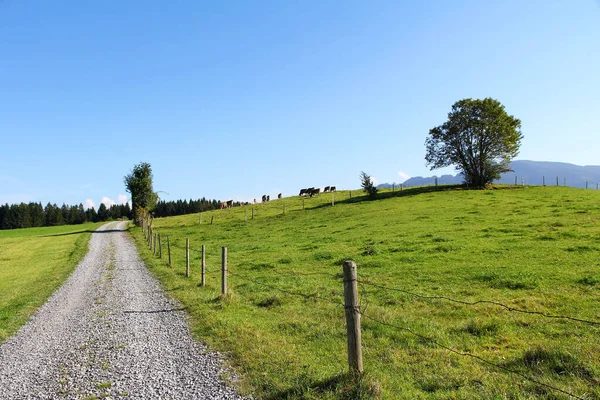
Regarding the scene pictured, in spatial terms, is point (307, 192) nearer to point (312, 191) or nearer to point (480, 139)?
point (312, 191)

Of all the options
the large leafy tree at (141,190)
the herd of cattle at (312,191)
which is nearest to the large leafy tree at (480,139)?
the herd of cattle at (312,191)

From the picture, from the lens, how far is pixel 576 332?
859 centimetres

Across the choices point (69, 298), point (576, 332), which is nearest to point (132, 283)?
point (69, 298)

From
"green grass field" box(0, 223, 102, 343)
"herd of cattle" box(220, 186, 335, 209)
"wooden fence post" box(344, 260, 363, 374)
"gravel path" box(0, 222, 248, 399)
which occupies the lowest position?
"green grass field" box(0, 223, 102, 343)

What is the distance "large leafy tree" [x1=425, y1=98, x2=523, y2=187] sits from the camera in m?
60.8

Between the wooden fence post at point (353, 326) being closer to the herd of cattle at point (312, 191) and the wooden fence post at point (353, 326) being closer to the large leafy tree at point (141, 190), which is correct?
the large leafy tree at point (141, 190)

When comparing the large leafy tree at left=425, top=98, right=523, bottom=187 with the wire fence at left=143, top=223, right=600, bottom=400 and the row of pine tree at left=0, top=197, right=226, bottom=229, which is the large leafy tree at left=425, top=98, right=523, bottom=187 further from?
the row of pine tree at left=0, top=197, right=226, bottom=229

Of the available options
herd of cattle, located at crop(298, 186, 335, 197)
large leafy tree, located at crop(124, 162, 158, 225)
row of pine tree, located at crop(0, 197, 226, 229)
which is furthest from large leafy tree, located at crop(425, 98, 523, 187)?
row of pine tree, located at crop(0, 197, 226, 229)

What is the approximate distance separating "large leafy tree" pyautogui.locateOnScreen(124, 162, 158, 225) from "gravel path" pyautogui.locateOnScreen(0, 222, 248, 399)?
5496cm

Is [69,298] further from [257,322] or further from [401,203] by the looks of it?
[401,203]

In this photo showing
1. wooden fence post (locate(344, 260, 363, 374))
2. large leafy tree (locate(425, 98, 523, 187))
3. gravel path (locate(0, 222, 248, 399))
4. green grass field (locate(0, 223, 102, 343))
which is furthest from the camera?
large leafy tree (locate(425, 98, 523, 187))

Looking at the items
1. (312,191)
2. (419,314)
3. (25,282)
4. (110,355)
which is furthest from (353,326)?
(312,191)

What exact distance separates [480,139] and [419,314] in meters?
58.6

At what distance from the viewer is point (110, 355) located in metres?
8.77
